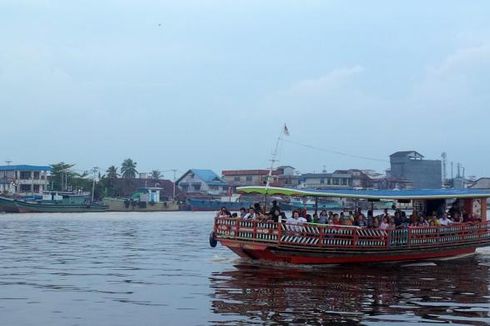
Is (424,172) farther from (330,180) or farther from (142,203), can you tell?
(142,203)

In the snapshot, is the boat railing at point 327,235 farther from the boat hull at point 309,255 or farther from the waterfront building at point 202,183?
the waterfront building at point 202,183

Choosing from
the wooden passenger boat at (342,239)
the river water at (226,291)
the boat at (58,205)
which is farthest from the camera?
the boat at (58,205)

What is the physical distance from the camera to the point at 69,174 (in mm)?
105062

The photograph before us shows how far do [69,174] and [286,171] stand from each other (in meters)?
33.3

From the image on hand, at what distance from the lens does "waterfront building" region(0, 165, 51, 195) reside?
9538 centimetres

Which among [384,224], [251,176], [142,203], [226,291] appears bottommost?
[226,291]

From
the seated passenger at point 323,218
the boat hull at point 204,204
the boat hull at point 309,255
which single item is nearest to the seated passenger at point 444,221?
the boat hull at point 309,255

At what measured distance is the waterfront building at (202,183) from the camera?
106 m

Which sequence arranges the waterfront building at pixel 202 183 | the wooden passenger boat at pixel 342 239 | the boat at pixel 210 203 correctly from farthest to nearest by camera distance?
the waterfront building at pixel 202 183
the boat at pixel 210 203
the wooden passenger boat at pixel 342 239

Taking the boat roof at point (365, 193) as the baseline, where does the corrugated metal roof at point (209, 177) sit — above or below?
above

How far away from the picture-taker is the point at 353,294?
16.0 metres

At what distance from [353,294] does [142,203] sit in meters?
83.3

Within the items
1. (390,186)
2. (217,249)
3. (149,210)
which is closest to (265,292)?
(217,249)

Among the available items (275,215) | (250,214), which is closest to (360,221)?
(275,215)
